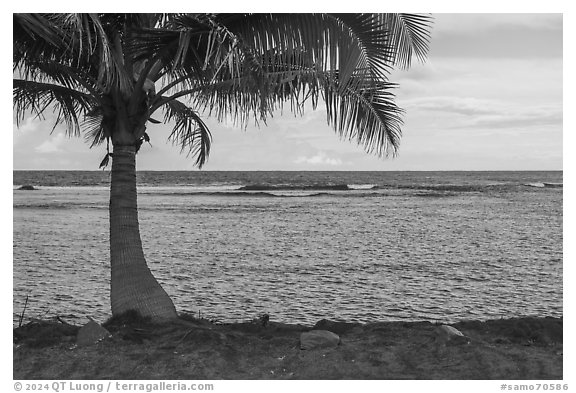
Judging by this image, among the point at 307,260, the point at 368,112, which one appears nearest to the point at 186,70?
the point at 368,112

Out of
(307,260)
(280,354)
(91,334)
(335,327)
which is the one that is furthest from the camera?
(307,260)

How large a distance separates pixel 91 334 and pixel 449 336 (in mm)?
4057

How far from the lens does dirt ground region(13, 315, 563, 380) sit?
6152mm

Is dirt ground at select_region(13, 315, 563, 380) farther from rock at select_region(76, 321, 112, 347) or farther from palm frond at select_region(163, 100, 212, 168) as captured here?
palm frond at select_region(163, 100, 212, 168)

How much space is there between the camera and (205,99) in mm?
7809

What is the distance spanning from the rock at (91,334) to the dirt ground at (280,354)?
0.08 m

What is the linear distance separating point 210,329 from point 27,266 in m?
9.75

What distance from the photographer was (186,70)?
7316mm

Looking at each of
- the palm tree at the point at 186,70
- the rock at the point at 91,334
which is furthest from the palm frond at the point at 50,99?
the rock at the point at 91,334

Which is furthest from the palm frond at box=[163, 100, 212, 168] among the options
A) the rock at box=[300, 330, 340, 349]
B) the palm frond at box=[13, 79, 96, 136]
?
the rock at box=[300, 330, 340, 349]

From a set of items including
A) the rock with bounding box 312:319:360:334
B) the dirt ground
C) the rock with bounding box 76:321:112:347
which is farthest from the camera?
the rock with bounding box 312:319:360:334

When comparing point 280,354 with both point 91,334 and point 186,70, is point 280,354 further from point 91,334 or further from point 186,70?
point 186,70

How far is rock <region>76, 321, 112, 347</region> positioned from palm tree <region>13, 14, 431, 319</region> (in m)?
0.92
